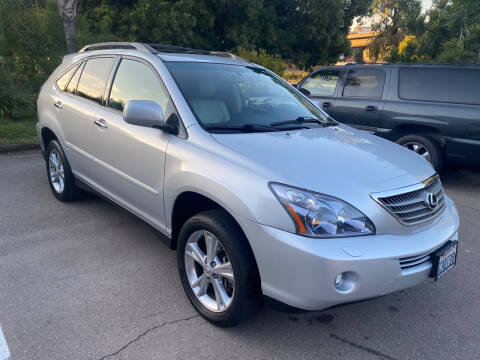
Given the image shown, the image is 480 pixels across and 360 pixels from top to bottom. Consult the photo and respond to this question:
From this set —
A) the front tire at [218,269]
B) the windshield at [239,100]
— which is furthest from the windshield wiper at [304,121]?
the front tire at [218,269]

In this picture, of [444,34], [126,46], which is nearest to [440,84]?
[126,46]

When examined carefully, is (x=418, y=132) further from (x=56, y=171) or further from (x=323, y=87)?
(x=56, y=171)

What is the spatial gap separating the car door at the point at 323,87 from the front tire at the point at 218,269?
5.12m

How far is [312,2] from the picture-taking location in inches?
695

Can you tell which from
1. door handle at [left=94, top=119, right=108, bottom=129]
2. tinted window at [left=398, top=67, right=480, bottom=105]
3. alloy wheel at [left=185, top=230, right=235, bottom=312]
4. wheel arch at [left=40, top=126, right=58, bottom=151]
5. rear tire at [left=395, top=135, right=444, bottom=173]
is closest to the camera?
alloy wheel at [left=185, top=230, right=235, bottom=312]

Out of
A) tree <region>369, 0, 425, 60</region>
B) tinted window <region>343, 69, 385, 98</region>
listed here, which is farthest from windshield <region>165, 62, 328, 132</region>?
tree <region>369, 0, 425, 60</region>

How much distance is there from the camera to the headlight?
87.4 inches

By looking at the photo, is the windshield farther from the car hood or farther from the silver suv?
the car hood

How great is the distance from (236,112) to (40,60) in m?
8.21

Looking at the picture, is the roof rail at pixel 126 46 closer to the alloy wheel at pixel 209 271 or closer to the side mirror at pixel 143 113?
the side mirror at pixel 143 113

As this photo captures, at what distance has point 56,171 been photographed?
482cm

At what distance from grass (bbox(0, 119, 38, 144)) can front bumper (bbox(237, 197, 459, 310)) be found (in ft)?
22.1

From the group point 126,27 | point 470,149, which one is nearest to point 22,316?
point 470,149

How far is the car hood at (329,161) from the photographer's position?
2.39 meters
